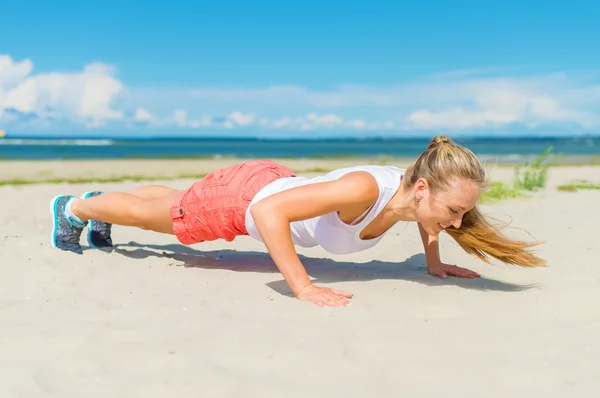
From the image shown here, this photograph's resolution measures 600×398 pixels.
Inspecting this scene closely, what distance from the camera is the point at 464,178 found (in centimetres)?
315

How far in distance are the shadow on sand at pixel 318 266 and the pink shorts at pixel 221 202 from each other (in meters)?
0.37

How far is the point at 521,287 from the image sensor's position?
3.70 metres

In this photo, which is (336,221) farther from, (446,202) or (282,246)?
(446,202)

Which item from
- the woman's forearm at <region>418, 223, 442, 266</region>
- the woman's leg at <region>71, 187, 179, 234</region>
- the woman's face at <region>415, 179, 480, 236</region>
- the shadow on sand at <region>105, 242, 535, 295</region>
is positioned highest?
the woman's face at <region>415, 179, 480, 236</region>

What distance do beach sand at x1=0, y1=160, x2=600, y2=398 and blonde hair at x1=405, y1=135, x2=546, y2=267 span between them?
0.74 feet

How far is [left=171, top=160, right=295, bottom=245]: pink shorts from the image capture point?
12.8 feet

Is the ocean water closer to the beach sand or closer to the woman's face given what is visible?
the woman's face

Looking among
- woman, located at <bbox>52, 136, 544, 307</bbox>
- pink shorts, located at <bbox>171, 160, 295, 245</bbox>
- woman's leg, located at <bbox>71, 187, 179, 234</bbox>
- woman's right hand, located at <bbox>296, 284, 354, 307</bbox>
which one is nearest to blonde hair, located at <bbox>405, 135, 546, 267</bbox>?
woman, located at <bbox>52, 136, 544, 307</bbox>

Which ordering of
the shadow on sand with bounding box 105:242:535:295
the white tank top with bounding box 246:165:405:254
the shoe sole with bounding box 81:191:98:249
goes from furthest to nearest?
the shoe sole with bounding box 81:191:98:249
the shadow on sand with bounding box 105:242:535:295
the white tank top with bounding box 246:165:405:254

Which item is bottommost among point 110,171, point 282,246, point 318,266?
point 110,171

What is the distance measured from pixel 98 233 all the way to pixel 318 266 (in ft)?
5.88

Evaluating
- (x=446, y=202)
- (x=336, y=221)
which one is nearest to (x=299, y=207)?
(x=336, y=221)

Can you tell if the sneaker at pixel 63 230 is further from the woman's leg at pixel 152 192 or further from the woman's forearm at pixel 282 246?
the woman's forearm at pixel 282 246

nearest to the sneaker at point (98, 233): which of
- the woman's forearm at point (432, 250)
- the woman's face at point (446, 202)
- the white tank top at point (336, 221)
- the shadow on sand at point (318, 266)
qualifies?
the shadow on sand at point (318, 266)
